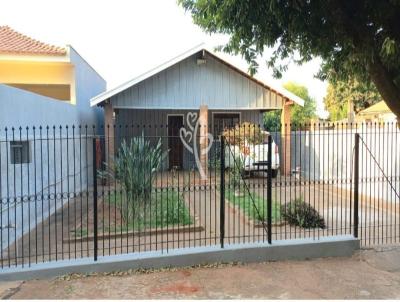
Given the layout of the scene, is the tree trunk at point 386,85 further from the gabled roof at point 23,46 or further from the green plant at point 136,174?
the gabled roof at point 23,46

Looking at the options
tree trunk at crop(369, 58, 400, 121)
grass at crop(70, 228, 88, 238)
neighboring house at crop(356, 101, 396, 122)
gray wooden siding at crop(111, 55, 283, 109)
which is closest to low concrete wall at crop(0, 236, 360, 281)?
grass at crop(70, 228, 88, 238)

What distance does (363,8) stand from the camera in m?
5.98

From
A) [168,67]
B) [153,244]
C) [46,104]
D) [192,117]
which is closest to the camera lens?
[153,244]

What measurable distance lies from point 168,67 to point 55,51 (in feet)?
14.1

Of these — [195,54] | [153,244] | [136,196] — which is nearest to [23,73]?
[195,54]

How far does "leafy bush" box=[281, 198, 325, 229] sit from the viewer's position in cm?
790

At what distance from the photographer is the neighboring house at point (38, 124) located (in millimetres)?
6852

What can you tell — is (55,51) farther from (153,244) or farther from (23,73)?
(153,244)

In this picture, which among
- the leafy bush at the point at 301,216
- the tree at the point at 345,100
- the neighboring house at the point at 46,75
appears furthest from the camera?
the tree at the point at 345,100

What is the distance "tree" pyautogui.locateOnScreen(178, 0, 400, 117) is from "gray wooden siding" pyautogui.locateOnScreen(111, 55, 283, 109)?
816 centimetres

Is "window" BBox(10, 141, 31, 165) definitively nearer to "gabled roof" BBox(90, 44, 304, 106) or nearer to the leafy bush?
the leafy bush

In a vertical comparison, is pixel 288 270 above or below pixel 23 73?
below

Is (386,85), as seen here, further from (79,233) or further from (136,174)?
(79,233)

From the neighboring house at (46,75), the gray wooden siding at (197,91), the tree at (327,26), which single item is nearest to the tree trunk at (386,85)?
the tree at (327,26)
